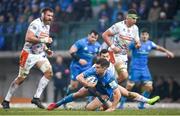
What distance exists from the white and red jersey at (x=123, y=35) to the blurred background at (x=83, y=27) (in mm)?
7977

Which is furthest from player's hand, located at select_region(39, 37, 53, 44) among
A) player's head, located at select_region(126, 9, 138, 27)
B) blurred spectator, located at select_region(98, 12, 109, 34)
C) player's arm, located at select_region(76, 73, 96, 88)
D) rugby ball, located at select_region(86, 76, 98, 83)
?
blurred spectator, located at select_region(98, 12, 109, 34)

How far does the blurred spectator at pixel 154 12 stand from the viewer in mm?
31797

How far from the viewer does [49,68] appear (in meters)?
21.4

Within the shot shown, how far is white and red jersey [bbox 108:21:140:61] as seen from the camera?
23.2m

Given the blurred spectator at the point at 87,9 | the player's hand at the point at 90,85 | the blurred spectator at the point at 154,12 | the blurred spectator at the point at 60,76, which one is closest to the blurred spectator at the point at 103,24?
the blurred spectator at the point at 87,9

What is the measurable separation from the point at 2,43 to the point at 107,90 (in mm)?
14877

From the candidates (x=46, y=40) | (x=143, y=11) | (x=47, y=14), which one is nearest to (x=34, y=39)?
(x=46, y=40)

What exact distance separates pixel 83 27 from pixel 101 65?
13.5 m

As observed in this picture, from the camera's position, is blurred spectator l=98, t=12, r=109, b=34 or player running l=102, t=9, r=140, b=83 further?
blurred spectator l=98, t=12, r=109, b=34

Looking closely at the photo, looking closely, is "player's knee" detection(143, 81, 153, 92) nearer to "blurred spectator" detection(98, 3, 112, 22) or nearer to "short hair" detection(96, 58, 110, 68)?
"short hair" detection(96, 58, 110, 68)

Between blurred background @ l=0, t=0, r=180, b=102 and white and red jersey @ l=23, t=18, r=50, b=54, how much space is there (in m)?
9.95

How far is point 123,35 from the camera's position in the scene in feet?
76.3

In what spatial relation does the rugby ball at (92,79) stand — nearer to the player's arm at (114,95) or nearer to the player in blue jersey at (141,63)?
the player's arm at (114,95)

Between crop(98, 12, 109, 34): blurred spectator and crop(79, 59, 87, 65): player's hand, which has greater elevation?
crop(98, 12, 109, 34): blurred spectator
